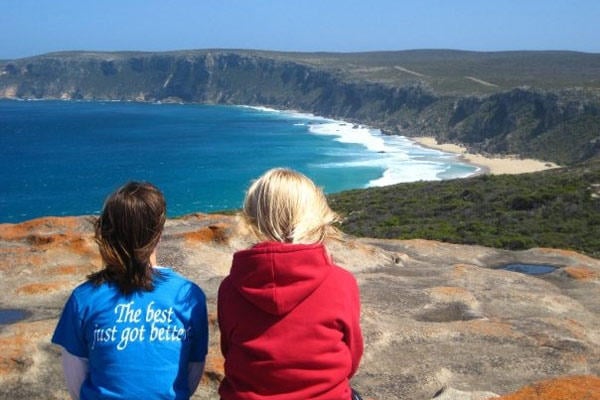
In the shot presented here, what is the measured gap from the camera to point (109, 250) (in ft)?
14.7

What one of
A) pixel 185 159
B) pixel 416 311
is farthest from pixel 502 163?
pixel 416 311

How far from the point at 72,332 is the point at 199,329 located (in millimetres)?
881

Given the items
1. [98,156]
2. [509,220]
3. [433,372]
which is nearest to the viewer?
[433,372]

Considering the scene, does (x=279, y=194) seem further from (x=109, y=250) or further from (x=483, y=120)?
(x=483, y=120)

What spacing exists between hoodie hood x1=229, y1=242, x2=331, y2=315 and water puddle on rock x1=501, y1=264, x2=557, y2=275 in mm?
23991

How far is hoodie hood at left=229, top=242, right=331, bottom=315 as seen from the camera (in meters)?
4.41

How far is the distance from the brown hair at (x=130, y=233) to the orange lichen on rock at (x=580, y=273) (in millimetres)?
22743

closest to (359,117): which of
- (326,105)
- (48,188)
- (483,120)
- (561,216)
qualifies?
(326,105)

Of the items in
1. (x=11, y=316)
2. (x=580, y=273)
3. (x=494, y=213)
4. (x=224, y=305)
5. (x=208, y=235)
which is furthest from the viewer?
(x=494, y=213)

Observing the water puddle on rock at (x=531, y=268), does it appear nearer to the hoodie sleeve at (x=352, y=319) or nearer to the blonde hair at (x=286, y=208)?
the hoodie sleeve at (x=352, y=319)

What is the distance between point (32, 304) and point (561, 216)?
3551 centimetres

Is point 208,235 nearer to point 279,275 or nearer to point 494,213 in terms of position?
point 279,275

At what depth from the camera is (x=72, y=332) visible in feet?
15.1

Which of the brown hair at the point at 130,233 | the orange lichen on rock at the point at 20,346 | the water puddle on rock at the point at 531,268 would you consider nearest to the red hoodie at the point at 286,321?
the brown hair at the point at 130,233
